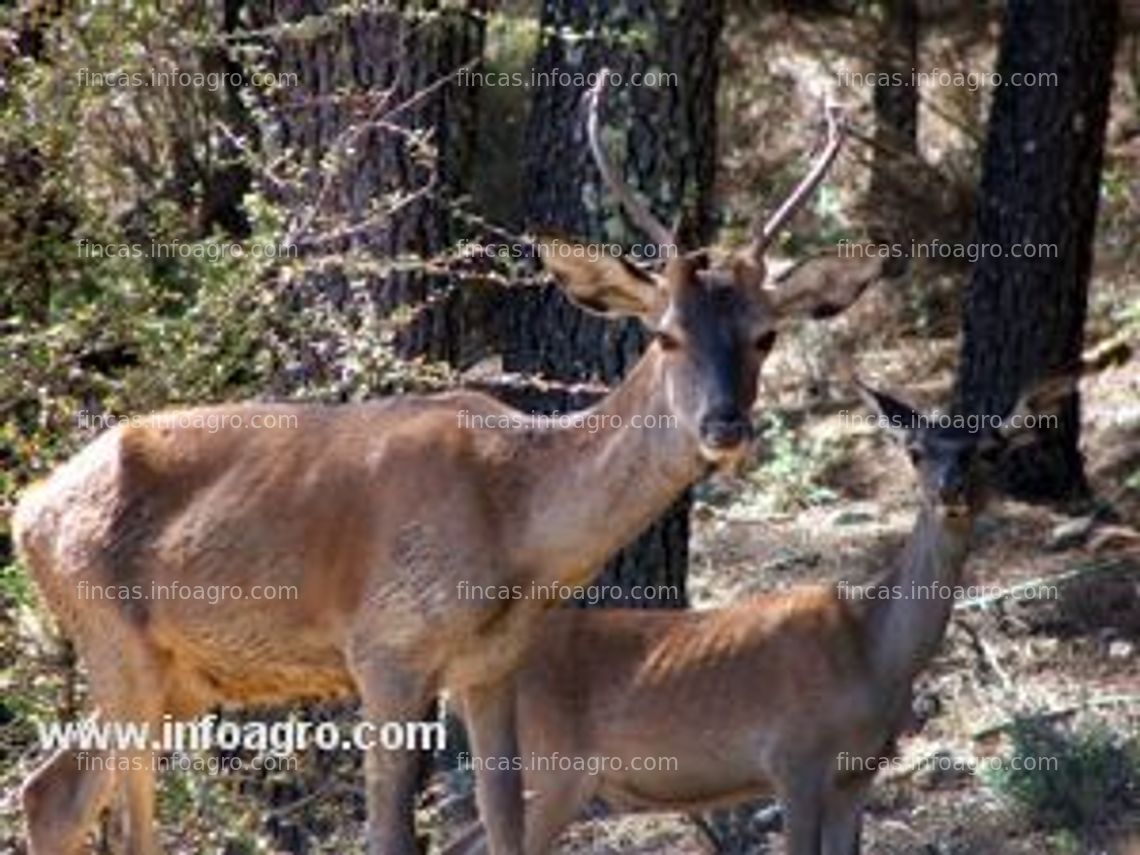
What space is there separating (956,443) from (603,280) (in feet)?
8.81

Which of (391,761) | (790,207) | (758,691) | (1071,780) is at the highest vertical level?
(790,207)

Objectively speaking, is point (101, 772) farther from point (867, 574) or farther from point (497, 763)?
point (867, 574)

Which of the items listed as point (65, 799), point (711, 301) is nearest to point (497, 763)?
point (65, 799)

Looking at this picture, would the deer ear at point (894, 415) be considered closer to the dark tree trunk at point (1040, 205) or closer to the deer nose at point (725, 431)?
the deer nose at point (725, 431)

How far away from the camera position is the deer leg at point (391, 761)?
27.9 ft

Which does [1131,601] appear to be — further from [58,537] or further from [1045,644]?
[58,537]

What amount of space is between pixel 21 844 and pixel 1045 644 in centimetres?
580

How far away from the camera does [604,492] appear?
28.3 ft

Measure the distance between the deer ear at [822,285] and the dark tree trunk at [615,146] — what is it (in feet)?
8.51

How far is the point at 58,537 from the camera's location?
9117 millimetres

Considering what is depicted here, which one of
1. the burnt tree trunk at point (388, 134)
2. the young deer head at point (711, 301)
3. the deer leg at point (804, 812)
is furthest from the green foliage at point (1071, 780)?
the young deer head at point (711, 301)

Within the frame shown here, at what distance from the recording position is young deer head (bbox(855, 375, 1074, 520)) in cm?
1106

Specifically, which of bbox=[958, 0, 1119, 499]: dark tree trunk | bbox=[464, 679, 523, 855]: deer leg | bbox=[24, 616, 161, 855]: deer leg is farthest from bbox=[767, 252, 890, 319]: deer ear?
bbox=[958, 0, 1119, 499]: dark tree trunk

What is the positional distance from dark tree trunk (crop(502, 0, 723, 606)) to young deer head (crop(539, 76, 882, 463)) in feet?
8.16
